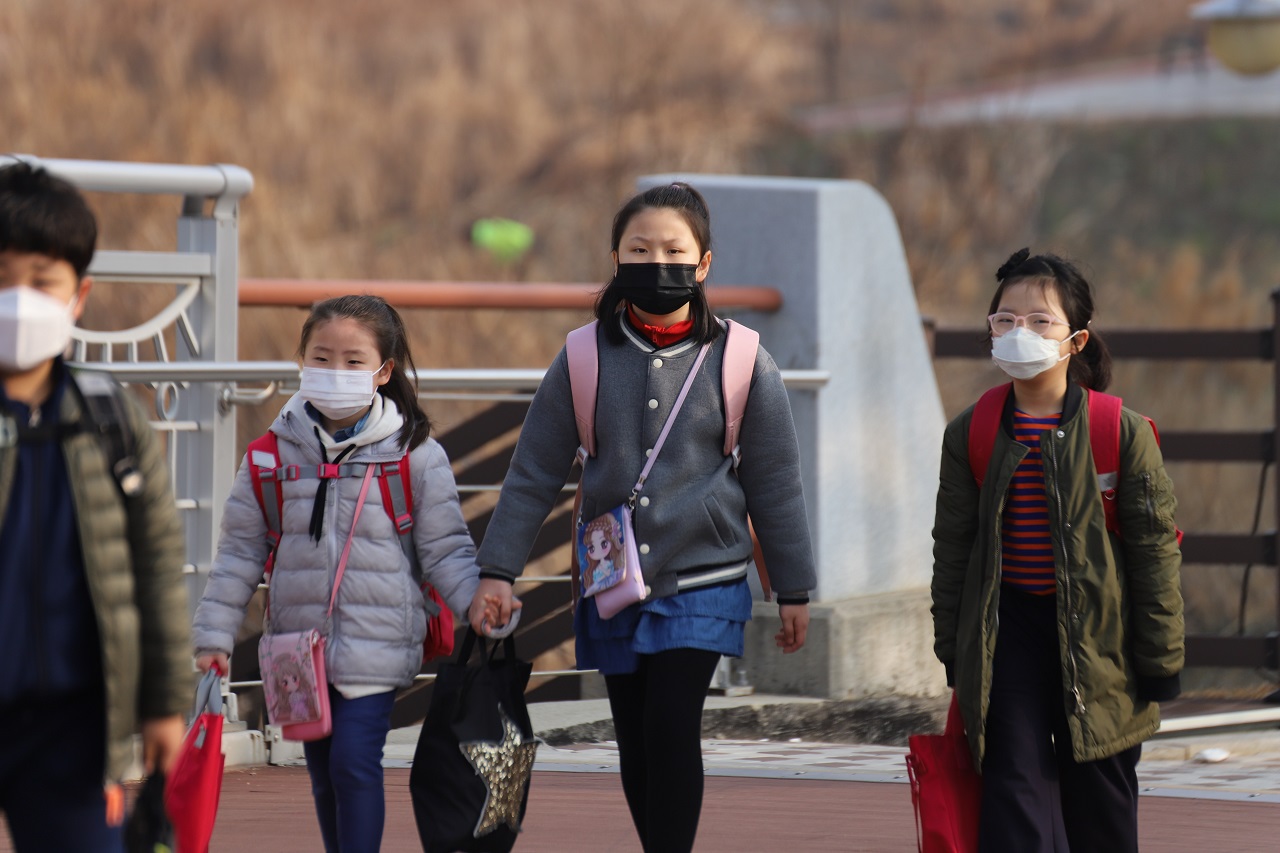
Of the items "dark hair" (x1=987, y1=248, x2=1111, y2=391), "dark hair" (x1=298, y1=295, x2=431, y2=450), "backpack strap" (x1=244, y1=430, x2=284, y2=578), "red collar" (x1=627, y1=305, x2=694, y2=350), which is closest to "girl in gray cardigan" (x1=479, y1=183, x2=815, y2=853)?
"red collar" (x1=627, y1=305, x2=694, y2=350)

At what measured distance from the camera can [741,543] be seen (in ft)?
15.2

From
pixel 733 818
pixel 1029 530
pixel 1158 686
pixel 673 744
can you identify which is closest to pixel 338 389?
pixel 673 744

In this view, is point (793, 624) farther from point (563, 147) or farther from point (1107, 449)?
point (563, 147)

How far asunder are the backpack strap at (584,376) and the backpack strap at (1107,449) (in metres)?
1.05

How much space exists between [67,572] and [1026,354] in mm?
2165

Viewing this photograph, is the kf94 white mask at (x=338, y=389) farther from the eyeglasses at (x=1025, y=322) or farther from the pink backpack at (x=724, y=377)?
the eyeglasses at (x=1025, y=322)

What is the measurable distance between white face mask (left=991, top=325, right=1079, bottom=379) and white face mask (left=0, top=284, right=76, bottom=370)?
82.4 inches

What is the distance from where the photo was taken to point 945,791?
4516 millimetres

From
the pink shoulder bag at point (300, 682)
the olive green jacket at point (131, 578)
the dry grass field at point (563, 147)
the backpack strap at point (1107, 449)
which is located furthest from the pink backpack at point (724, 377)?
the dry grass field at point (563, 147)

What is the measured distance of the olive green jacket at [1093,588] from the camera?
4.42 metres

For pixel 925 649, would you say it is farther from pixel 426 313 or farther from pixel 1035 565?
pixel 426 313

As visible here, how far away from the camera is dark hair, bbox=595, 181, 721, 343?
461 centimetres

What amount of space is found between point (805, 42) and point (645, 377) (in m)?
30.3

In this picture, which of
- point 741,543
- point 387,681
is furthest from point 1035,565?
point 387,681
